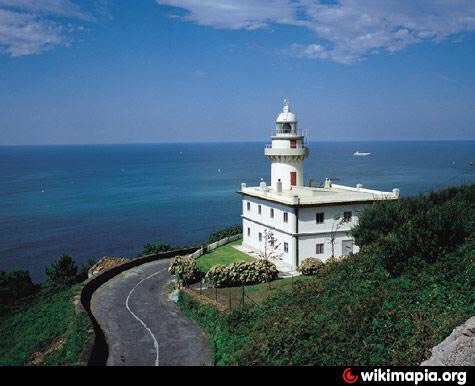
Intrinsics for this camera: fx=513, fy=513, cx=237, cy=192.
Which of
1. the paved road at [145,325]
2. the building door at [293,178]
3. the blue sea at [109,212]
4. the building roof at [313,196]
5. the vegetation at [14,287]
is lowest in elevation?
the blue sea at [109,212]

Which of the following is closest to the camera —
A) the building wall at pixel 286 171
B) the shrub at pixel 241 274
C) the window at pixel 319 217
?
the shrub at pixel 241 274

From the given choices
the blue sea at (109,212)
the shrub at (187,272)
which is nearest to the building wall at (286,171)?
the shrub at (187,272)

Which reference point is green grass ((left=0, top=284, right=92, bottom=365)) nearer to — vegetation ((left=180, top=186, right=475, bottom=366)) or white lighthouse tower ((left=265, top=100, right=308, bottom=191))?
vegetation ((left=180, top=186, right=475, bottom=366))

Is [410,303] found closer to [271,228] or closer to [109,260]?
[271,228]

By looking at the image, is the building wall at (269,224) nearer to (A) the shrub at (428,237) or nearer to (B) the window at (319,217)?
(B) the window at (319,217)

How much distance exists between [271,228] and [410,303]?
17485 mm

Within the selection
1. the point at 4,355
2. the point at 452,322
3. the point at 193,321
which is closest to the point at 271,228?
the point at 193,321

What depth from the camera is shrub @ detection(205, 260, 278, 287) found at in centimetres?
2769
